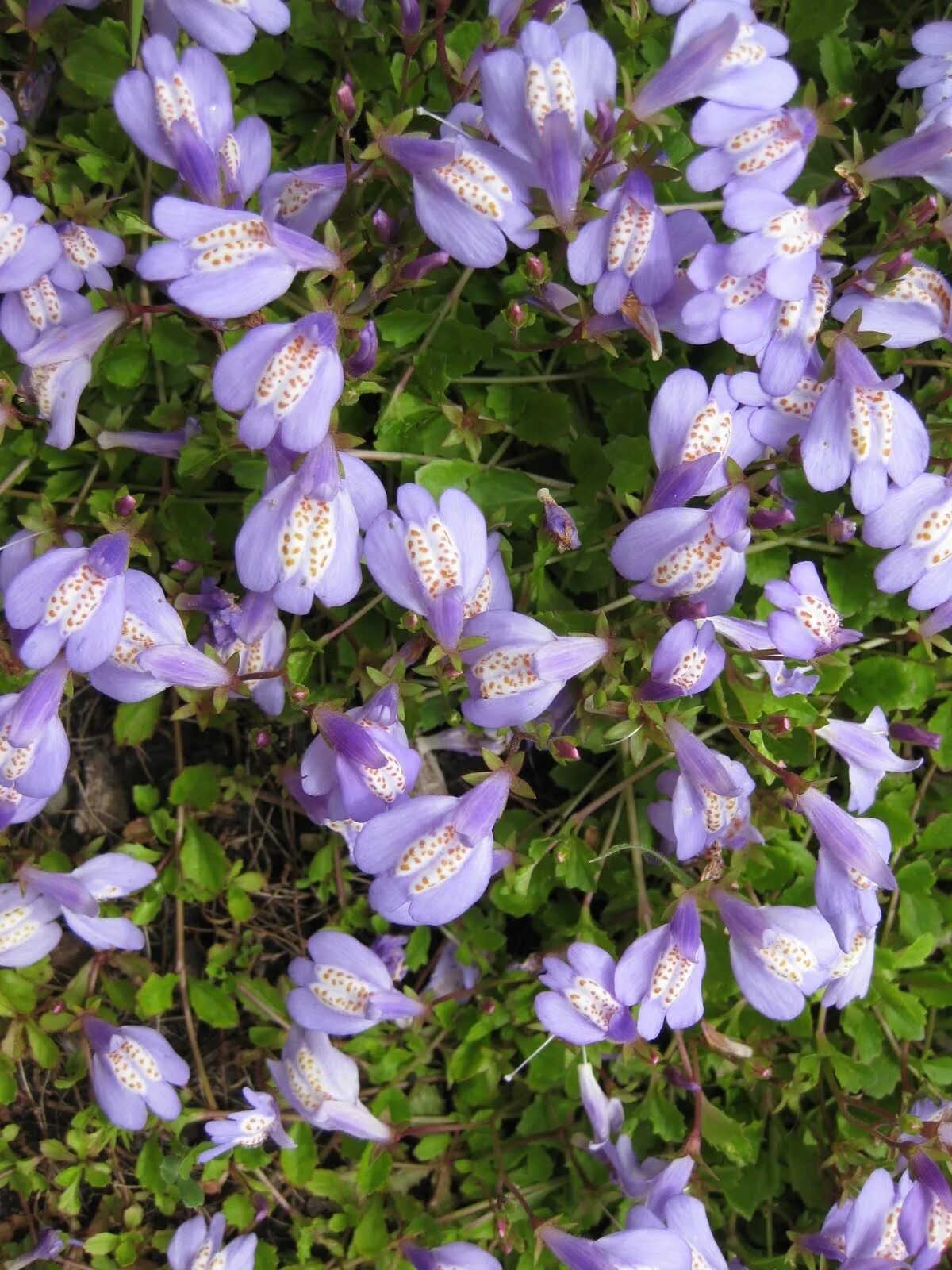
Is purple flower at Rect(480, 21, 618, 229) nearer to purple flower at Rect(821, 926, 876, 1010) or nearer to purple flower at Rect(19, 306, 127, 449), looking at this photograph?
purple flower at Rect(19, 306, 127, 449)

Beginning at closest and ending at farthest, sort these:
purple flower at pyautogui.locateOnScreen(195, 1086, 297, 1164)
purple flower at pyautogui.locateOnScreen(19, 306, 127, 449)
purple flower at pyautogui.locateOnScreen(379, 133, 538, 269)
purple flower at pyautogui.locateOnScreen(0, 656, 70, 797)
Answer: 1. purple flower at pyautogui.locateOnScreen(379, 133, 538, 269)
2. purple flower at pyautogui.locateOnScreen(0, 656, 70, 797)
3. purple flower at pyautogui.locateOnScreen(19, 306, 127, 449)
4. purple flower at pyautogui.locateOnScreen(195, 1086, 297, 1164)

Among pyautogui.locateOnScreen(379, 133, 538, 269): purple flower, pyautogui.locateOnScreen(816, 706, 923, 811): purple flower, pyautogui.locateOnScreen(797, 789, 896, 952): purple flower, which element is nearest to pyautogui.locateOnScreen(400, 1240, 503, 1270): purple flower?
pyautogui.locateOnScreen(797, 789, 896, 952): purple flower

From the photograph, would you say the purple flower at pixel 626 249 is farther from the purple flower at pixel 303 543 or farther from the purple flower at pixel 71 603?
the purple flower at pixel 71 603

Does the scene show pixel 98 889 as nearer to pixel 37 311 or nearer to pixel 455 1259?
pixel 455 1259

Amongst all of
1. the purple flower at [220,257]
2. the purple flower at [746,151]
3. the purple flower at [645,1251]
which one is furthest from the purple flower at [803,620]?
the purple flower at [645,1251]

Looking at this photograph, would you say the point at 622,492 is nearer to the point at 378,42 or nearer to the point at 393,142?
the point at 393,142
